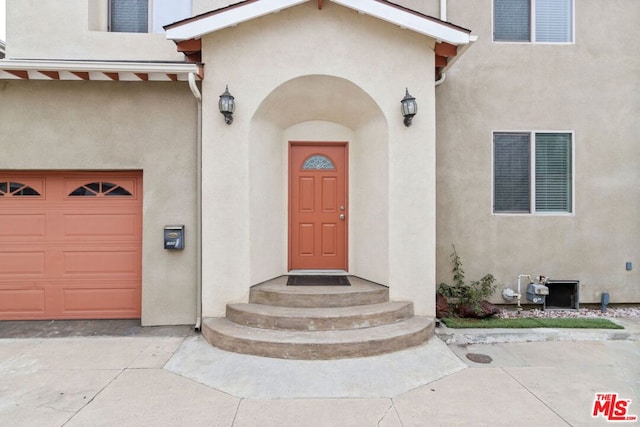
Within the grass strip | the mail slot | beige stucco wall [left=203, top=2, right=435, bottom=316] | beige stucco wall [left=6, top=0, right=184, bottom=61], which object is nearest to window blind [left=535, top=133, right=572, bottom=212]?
the grass strip

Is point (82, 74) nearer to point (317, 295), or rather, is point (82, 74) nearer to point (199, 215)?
point (199, 215)

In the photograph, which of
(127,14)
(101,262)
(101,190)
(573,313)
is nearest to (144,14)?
(127,14)

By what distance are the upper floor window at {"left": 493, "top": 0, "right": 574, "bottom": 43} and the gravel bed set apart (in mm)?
4789

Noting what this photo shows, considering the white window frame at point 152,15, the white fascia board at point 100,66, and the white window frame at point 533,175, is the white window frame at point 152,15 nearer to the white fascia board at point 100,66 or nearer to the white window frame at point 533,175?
the white fascia board at point 100,66

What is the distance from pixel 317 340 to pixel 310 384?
0.62 m

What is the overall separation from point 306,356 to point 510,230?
167 inches

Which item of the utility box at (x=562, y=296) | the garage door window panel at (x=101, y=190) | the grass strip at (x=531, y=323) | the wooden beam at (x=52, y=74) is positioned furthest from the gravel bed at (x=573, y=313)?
the wooden beam at (x=52, y=74)

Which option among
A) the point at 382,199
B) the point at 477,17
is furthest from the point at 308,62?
the point at 477,17

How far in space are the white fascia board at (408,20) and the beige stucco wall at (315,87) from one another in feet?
0.79

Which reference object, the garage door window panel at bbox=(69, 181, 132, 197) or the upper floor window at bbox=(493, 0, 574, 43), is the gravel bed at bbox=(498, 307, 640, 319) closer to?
the upper floor window at bbox=(493, 0, 574, 43)

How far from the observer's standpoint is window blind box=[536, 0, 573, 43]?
588cm

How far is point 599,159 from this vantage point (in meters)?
5.82

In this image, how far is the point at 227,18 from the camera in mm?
4551

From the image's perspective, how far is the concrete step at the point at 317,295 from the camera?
4668 millimetres
